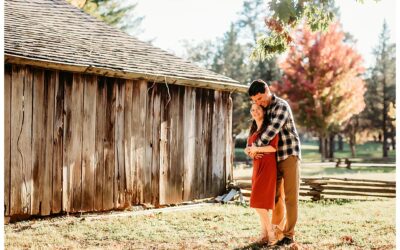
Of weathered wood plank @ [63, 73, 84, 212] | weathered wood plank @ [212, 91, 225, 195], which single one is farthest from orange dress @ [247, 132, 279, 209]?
weathered wood plank @ [212, 91, 225, 195]

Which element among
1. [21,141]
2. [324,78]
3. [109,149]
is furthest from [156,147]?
[324,78]

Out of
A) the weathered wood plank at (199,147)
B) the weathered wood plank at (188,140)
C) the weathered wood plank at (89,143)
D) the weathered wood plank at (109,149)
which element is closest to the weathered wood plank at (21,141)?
the weathered wood plank at (89,143)

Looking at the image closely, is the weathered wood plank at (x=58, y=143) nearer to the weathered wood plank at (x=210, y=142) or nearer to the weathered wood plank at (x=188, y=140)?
the weathered wood plank at (x=188, y=140)

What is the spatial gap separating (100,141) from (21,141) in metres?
1.54

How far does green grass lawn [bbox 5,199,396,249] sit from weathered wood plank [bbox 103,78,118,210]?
0.81m

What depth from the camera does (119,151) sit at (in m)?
9.74

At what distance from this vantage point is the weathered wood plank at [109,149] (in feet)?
31.3

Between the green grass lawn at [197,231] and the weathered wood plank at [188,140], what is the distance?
1.00m

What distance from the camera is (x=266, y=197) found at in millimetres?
5926

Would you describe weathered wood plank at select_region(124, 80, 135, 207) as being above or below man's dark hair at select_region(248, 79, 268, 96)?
below

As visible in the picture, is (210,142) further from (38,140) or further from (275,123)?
(275,123)

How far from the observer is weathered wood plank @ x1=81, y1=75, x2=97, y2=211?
927 centimetres

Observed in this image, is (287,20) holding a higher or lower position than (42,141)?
higher

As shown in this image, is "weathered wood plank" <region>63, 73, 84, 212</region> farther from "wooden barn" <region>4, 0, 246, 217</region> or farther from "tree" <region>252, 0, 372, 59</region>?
"tree" <region>252, 0, 372, 59</region>
